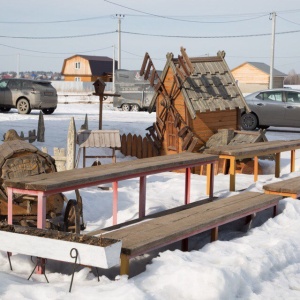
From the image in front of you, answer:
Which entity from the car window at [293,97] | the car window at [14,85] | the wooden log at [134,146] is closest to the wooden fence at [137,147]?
the wooden log at [134,146]

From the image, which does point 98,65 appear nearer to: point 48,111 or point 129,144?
point 48,111

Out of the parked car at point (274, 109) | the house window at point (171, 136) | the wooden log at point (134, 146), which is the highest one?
the parked car at point (274, 109)

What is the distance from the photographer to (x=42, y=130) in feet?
58.0

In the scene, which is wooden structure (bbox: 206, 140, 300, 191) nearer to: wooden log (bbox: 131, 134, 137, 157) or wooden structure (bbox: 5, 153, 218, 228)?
wooden structure (bbox: 5, 153, 218, 228)

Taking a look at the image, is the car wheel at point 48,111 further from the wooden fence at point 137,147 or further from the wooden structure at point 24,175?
the wooden structure at point 24,175

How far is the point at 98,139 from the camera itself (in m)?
13.8

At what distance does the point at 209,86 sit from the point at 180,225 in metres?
9.36

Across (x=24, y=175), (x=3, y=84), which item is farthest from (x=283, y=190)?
(x=3, y=84)

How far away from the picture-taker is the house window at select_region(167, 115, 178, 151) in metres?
16.3

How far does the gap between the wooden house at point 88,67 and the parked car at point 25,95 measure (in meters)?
50.0

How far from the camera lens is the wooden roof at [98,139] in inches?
539

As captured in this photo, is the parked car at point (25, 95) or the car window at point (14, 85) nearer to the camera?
the parked car at point (25, 95)

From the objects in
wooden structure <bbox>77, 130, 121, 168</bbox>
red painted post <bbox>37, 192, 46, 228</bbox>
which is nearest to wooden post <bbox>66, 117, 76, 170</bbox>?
wooden structure <bbox>77, 130, 121, 168</bbox>

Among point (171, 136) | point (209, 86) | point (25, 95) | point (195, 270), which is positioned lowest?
point (195, 270)
